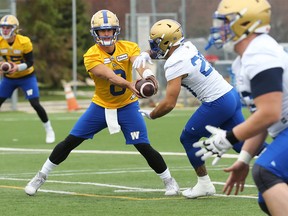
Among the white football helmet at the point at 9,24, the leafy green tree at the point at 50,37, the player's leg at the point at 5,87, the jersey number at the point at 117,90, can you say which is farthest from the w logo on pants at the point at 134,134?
the leafy green tree at the point at 50,37

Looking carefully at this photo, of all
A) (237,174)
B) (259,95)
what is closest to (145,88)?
(237,174)

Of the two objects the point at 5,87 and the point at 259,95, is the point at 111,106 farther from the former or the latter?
the point at 5,87

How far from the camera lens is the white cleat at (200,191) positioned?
30.0ft

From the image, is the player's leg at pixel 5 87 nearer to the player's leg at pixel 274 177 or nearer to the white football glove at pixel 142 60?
the white football glove at pixel 142 60

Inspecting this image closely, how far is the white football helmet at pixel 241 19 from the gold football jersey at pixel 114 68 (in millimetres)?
3788

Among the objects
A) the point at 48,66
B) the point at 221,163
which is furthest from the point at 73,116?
the point at 48,66

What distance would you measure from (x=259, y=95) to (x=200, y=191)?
3.71 metres

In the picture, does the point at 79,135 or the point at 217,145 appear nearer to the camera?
the point at 217,145

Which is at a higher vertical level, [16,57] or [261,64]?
[261,64]

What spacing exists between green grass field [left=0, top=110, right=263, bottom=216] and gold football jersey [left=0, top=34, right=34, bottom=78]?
129 cm

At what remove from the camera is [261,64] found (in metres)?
5.58

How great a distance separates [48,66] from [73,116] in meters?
21.2

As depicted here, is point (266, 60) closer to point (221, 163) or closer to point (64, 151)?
point (64, 151)

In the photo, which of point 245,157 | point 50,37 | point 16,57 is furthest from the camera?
point 50,37
